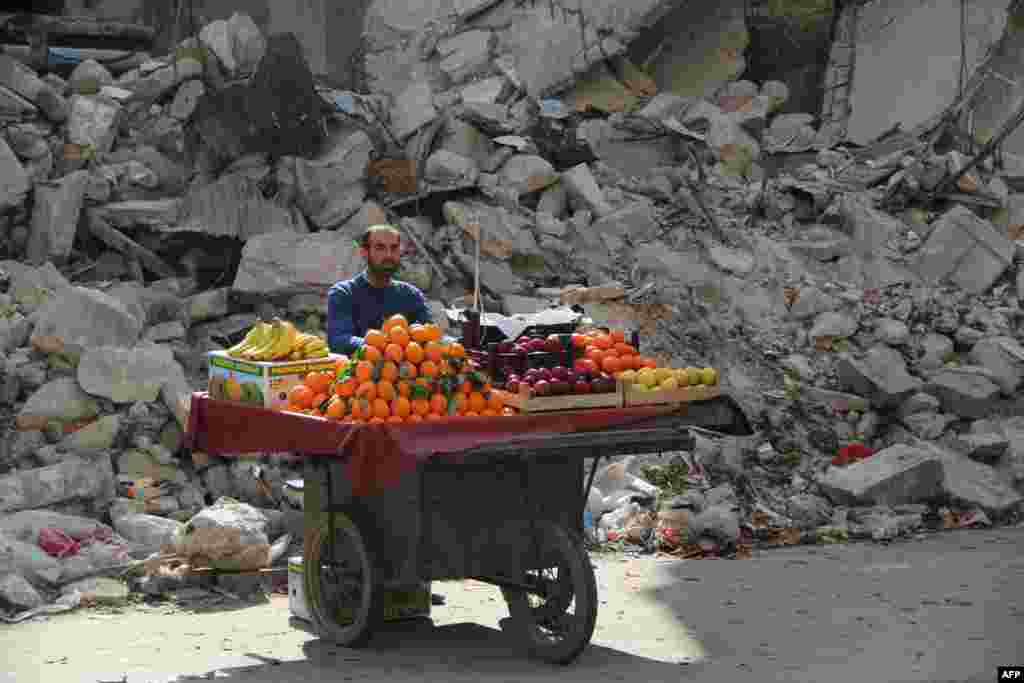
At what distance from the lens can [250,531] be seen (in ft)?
27.9

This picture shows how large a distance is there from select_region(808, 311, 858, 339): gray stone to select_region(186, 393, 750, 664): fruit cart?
6.12m

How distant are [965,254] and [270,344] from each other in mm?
8458

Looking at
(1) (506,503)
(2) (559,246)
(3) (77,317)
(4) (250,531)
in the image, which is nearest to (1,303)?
(3) (77,317)

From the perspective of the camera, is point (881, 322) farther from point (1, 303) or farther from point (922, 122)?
point (1, 303)

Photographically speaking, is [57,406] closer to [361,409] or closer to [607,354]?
[361,409]

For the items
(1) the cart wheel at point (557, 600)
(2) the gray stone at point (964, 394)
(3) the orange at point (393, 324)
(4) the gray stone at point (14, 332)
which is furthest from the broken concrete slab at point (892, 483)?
(4) the gray stone at point (14, 332)

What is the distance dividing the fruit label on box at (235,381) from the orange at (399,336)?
69 cm

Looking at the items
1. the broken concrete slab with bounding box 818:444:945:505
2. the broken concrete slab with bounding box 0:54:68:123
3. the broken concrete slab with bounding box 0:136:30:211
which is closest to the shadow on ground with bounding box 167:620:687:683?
the broken concrete slab with bounding box 818:444:945:505

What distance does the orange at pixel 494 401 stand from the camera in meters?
6.70

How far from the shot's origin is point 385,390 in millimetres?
6527

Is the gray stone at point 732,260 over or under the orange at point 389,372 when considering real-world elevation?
over

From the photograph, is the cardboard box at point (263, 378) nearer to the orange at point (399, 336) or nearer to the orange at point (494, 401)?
the orange at point (399, 336)

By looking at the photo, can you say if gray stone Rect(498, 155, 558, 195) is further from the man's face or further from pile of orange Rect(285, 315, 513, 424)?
pile of orange Rect(285, 315, 513, 424)

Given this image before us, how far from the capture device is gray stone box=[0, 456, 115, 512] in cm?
945
